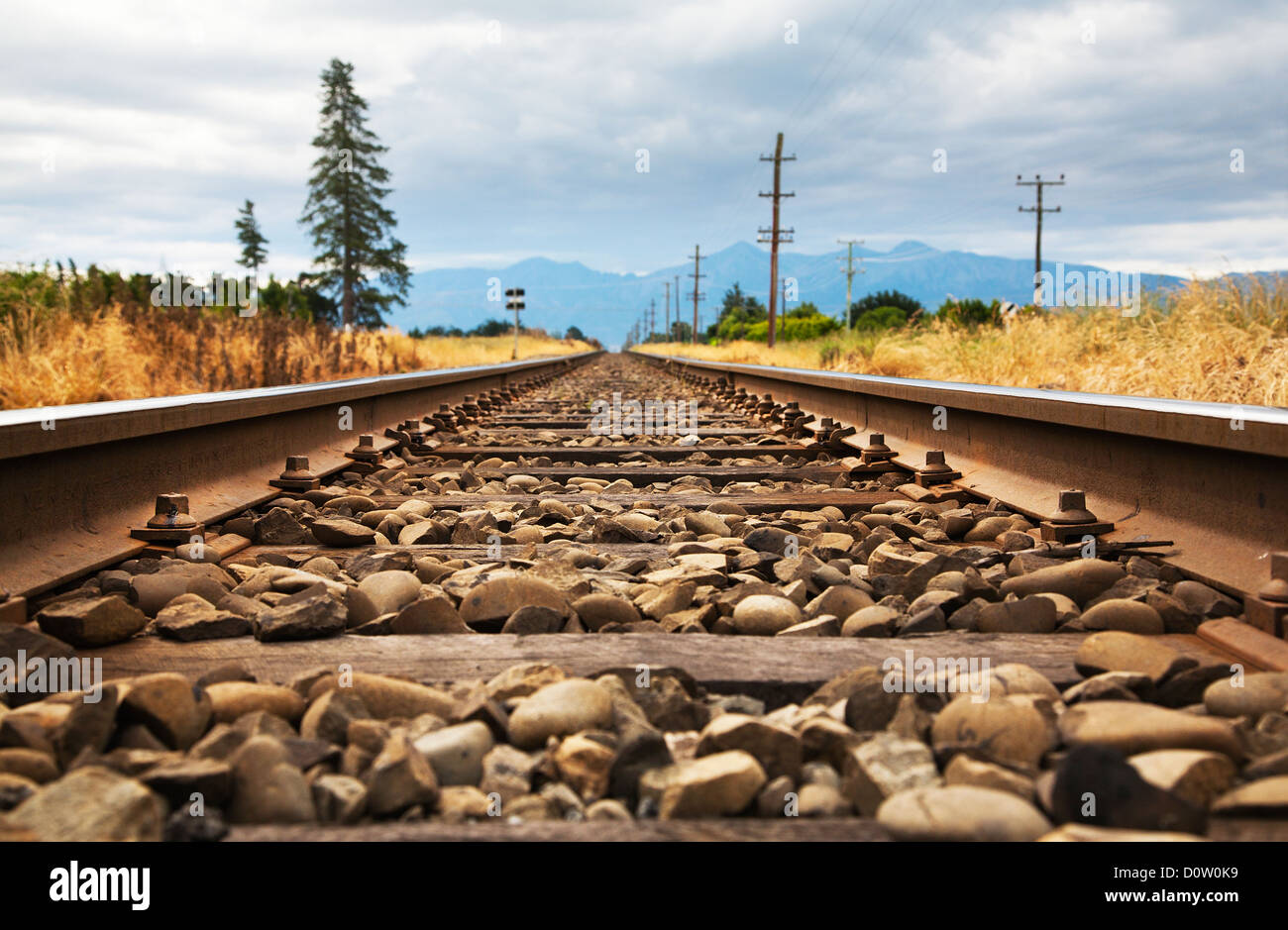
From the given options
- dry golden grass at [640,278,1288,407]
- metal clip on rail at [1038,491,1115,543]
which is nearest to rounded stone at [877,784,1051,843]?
metal clip on rail at [1038,491,1115,543]

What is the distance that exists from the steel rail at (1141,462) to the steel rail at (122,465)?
110 inches

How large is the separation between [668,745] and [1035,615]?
1.06 meters

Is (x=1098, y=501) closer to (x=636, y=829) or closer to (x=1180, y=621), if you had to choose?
(x=1180, y=621)

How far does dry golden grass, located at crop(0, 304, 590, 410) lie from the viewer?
6613 millimetres

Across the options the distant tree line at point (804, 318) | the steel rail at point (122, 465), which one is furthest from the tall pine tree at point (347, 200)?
the steel rail at point (122, 465)

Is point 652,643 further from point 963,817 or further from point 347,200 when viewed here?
point 347,200

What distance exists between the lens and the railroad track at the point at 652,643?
53.7 inches

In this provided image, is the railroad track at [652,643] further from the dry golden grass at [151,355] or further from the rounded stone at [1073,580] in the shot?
the dry golden grass at [151,355]

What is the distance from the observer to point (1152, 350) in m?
7.64

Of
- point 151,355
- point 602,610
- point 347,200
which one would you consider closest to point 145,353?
point 151,355

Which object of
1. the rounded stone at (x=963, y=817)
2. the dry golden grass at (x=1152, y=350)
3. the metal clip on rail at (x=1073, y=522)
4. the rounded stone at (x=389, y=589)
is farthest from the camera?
the dry golden grass at (x=1152, y=350)

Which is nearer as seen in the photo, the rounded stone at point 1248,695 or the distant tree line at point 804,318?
the rounded stone at point 1248,695

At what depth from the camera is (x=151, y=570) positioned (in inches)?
105
